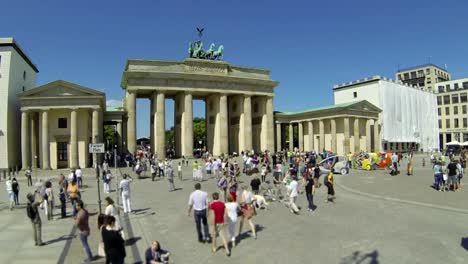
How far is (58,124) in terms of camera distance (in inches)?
1625

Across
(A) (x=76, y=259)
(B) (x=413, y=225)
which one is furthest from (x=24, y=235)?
(B) (x=413, y=225)

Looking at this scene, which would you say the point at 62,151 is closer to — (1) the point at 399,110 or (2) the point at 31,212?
(2) the point at 31,212

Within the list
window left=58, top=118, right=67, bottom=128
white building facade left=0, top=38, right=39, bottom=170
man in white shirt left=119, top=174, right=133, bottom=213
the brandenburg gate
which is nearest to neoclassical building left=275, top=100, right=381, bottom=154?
the brandenburg gate

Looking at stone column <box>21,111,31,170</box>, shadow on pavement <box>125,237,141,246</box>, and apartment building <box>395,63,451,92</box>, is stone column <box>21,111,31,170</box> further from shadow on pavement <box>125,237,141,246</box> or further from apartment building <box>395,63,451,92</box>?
apartment building <box>395,63,451,92</box>

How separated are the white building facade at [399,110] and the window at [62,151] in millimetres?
54146

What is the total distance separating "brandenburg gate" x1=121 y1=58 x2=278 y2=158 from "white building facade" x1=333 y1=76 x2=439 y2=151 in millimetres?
25752

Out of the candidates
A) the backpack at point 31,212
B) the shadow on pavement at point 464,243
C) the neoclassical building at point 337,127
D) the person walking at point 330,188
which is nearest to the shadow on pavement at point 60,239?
the backpack at point 31,212

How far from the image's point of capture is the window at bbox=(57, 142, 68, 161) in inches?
1639

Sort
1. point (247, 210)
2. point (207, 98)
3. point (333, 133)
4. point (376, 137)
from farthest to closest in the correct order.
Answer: point (376, 137), point (333, 133), point (207, 98), point (247, 210)

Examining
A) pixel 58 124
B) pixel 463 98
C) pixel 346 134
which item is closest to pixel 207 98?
pixel 58 124

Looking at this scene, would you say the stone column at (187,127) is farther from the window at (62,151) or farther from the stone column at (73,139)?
the window at (62,151)

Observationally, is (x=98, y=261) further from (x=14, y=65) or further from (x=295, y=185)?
(x=14, y=65)

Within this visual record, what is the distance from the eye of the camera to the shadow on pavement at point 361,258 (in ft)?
28.9

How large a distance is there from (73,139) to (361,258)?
3750cm
